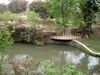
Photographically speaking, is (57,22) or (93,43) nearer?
(93,43)

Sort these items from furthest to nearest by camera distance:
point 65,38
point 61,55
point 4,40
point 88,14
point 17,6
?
point 17,6 < point 88,14 < point 65,38 < point 61,55 < point 4,40

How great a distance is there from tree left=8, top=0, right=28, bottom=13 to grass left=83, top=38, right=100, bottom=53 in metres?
7.66

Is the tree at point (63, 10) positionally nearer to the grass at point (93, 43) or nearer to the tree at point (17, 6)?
the grass at point (93, 43)

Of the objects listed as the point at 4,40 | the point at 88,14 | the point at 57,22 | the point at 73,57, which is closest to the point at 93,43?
the point at 73,57

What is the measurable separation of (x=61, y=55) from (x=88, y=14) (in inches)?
160

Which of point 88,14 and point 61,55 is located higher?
point 88,14

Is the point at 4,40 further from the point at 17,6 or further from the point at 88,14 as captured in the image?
the point at 17,6

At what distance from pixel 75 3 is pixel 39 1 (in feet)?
14.1

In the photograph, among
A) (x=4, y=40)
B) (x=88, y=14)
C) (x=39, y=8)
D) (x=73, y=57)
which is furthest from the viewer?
(x=39, y=8)

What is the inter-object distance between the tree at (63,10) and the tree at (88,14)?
692 mm

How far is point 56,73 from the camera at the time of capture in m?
7.90

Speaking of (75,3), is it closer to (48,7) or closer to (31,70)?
(48,7)

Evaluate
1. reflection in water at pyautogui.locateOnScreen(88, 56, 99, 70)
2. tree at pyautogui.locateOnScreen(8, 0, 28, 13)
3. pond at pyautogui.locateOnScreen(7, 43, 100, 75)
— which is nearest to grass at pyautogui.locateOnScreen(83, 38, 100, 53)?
pond at pyautogui.locateOnScreen(7, 43, 100, 75)

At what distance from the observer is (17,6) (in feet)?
77.5
